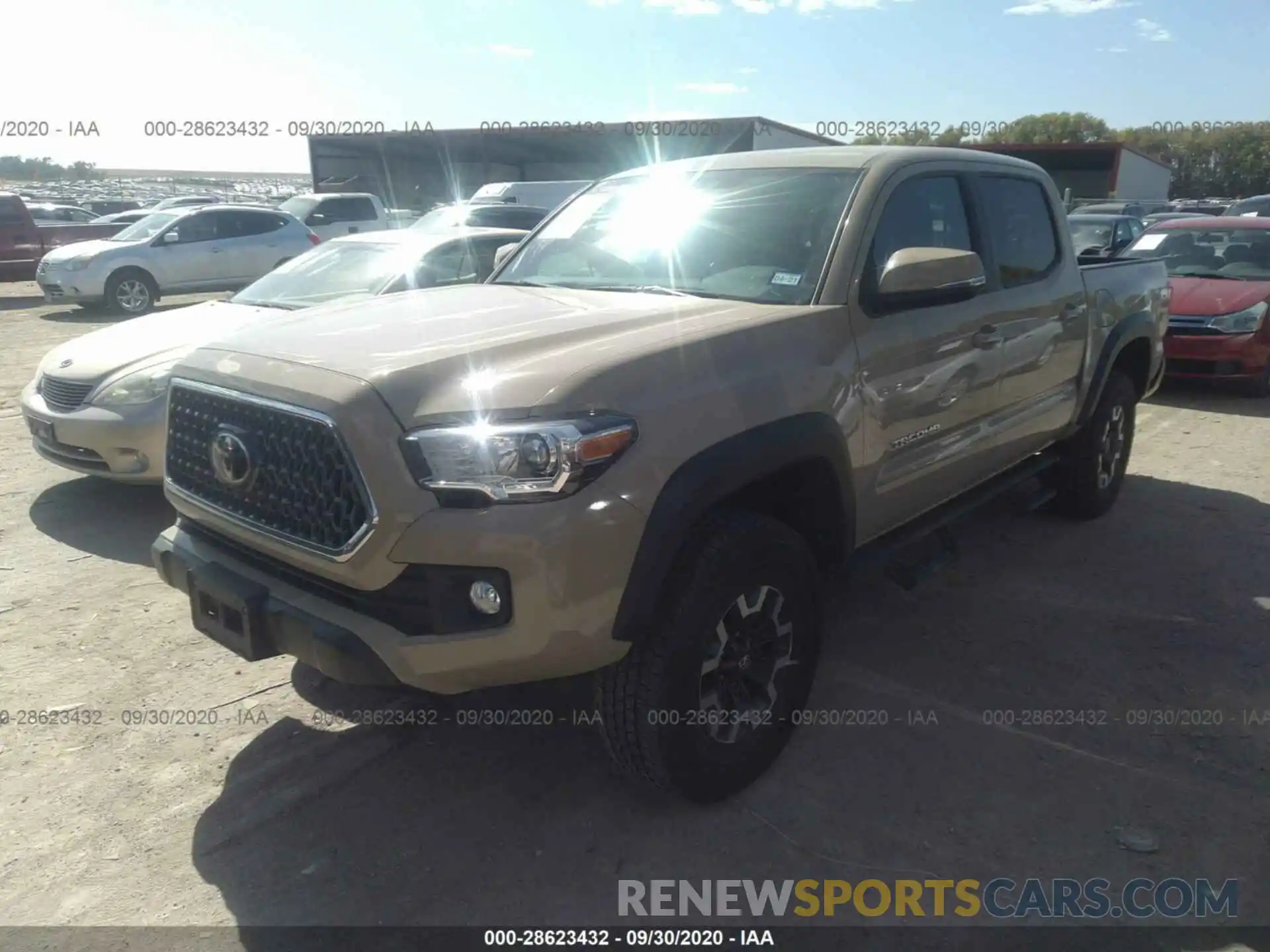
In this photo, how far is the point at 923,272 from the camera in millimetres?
3195

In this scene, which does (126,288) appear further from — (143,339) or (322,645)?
(322,645)

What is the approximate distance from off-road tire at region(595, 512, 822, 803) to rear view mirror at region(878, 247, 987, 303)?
885mm

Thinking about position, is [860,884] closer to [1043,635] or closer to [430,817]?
[430,817]

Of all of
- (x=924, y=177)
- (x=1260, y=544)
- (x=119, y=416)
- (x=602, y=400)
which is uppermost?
(x=924, y=177)

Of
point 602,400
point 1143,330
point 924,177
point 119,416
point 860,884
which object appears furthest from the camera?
point 1143,330

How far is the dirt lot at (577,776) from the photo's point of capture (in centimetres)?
273

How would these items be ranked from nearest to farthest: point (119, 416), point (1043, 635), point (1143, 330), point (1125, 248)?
1. point (1043, 635)
2. point (119, 416)
3. point (1143, 330)
4. point (1125, 248)

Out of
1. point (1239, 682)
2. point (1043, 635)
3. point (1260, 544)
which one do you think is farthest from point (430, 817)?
point (1260, 544)

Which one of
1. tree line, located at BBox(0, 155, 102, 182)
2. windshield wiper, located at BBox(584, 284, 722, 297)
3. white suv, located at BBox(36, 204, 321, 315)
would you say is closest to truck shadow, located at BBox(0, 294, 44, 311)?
white suv, located at BBox(36, 204, 321, 315)

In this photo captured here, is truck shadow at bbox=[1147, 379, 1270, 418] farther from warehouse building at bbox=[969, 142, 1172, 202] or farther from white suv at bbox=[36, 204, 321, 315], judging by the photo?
warehouse building at bbox=[969, 142, 1172, 202]

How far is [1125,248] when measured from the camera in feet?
35.7

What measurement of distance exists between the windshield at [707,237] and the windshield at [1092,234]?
10783 mm

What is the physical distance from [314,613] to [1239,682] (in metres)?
3.50

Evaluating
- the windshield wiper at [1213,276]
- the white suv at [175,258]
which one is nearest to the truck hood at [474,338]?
the windshield wiper at [1213,276]
